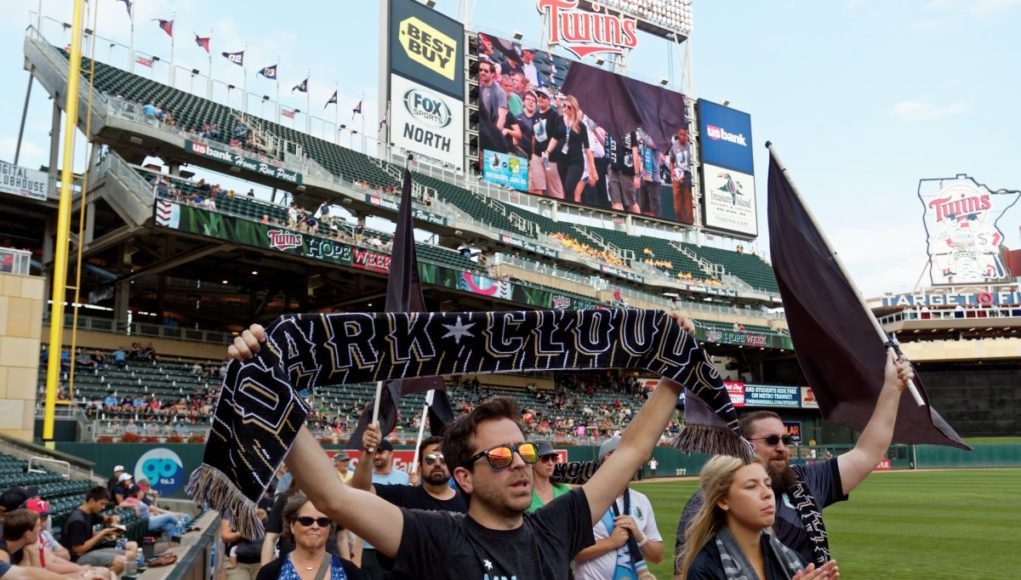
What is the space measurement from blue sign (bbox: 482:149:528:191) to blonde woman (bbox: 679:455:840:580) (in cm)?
4580

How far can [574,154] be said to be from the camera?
53.1 metres

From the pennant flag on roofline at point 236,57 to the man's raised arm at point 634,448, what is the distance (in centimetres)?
3777

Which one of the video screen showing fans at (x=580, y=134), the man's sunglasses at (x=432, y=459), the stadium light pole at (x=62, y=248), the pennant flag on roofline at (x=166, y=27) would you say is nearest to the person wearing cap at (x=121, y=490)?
the stadium light pole at (x=62, y=248)

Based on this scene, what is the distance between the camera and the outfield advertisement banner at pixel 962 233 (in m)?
61.6

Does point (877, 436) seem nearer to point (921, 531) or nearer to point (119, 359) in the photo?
point (921, 531)

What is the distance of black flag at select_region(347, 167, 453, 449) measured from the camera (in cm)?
725

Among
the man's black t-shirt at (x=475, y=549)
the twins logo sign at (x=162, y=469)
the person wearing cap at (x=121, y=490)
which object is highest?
the man's black t-shirt at (x=475, y=549)

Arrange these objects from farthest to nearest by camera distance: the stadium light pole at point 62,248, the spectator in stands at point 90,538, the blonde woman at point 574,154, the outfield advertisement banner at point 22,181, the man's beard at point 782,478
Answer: the blonde woman at point 574,154 < the outfield advertisement banner at point 22,181 < the stadium light pole at point 62,248 < the spectator in stands at point 90,538 < the man's beard at point 782,478

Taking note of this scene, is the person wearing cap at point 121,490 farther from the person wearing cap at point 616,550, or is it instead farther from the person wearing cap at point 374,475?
the person wearing cap at point 616,550

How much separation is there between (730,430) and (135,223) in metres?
26.0

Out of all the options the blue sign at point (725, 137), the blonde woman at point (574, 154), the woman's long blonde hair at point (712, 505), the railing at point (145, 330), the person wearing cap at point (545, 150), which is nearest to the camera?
the woman's long blonde hair at point (712, 505)

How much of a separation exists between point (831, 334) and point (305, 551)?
11.0 ft

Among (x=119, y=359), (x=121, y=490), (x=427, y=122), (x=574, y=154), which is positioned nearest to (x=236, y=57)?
(x=427, y=122)

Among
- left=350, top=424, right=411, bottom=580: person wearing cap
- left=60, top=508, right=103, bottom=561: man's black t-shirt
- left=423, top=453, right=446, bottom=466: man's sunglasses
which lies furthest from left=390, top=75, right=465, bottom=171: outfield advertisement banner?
left=423, top=453, right=446, bottom=466: man's sunglasses
